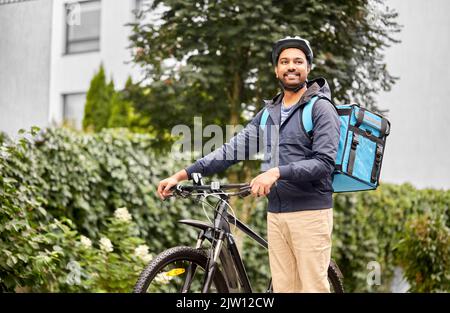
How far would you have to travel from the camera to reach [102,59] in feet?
52.0

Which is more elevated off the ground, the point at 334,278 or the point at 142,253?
the point at 334,278

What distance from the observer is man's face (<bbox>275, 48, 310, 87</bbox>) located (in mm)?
3410

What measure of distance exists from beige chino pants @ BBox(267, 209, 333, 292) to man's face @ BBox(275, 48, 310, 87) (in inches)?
24.0

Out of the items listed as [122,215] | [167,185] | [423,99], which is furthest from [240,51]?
[423,99]

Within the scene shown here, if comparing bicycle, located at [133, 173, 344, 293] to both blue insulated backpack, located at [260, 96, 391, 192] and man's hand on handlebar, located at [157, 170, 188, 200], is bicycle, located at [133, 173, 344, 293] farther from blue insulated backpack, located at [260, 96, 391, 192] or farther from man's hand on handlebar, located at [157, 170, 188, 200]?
blue insulated backpack, located at [260, 96, 391, 192]

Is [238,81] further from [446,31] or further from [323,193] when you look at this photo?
[446,31]

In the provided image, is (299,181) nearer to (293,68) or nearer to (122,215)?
(293,68)

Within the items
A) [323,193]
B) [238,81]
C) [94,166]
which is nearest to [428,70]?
[238,81]

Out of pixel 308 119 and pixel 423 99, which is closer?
pixel 308 119

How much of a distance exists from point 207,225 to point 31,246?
213cm

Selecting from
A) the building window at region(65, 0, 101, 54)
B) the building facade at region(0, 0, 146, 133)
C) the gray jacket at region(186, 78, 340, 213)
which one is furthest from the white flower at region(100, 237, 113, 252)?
the building window at region(65, 0, 101, 54)

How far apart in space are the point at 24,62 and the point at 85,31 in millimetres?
9748

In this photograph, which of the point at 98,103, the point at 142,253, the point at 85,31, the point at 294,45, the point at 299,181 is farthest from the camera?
the point at 85,31
